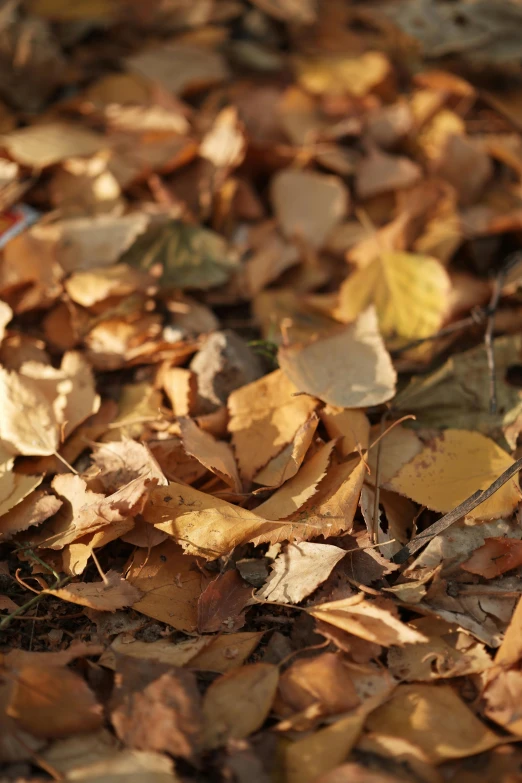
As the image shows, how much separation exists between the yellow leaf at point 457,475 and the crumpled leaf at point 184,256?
1.82 ft

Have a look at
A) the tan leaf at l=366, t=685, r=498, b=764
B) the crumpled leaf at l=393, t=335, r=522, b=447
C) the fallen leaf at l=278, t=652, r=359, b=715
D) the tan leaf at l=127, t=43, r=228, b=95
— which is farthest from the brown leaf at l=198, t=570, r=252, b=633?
the tan leaf at l=127, t=43, r=228, b=95

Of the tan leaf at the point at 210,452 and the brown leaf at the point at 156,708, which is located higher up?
the tan leaf at the point at 210,452

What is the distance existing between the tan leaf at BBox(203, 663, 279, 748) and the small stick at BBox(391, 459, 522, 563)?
235mm

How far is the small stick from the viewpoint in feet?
2.98

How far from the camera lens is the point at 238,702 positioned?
2.59 ft

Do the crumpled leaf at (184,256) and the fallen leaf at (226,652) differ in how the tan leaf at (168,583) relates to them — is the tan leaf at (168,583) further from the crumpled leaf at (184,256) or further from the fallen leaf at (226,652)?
the crumpled leaf at (184,256)

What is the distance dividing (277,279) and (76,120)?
2.12ft

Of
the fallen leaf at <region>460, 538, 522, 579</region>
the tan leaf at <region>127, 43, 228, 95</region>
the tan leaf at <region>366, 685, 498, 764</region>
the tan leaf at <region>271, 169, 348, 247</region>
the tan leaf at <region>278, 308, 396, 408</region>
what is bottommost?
the tan leaf at <region>366, 685, 498, 764</region>

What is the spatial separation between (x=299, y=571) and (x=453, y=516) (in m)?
0.22

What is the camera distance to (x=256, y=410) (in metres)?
1.06

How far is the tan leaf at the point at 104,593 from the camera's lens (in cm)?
86

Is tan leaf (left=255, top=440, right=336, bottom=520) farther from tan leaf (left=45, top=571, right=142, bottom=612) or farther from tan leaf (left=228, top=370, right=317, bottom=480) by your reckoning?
tan leaf (left=45, top=571, right=142, bottom=612)

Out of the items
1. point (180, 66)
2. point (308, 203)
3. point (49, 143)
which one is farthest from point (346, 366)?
point (180, 66)

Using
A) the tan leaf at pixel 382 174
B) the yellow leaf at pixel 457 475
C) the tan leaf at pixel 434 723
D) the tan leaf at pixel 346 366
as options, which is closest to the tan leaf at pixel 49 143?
the tan leaf at pixel 382 174
